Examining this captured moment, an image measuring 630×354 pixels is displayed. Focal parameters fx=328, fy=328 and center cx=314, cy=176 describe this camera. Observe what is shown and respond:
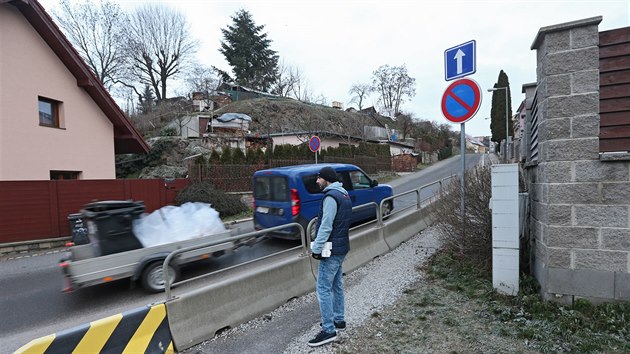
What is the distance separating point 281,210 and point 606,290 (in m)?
5.58

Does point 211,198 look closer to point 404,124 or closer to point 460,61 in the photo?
point 460,61

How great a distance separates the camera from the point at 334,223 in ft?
11.6

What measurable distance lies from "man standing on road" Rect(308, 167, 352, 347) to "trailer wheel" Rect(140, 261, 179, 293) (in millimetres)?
3082

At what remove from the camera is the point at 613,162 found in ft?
11.2

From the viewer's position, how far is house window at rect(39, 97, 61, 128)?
12.4 m

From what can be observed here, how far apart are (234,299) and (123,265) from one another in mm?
2371

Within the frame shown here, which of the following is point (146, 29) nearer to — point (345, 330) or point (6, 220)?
point (6, 220)

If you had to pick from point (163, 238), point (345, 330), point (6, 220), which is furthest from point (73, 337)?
point (6, 220)

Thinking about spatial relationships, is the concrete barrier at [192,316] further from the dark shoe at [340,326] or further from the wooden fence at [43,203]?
the wooden fence at [43,203]

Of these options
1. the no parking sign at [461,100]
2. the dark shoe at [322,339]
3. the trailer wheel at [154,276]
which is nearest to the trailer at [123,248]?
the trailer wheel at [154,276]

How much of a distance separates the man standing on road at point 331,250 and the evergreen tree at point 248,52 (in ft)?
168

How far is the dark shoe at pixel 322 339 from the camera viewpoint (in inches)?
131

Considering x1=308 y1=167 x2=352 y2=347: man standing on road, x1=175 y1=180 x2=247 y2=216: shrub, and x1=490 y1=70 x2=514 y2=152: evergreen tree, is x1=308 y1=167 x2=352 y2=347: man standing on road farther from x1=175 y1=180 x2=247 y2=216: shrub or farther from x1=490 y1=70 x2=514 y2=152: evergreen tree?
x1=490 y1=70 x2=514 y2=152: evergreen tree

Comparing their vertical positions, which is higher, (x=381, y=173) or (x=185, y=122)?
(x=185, y=122)
